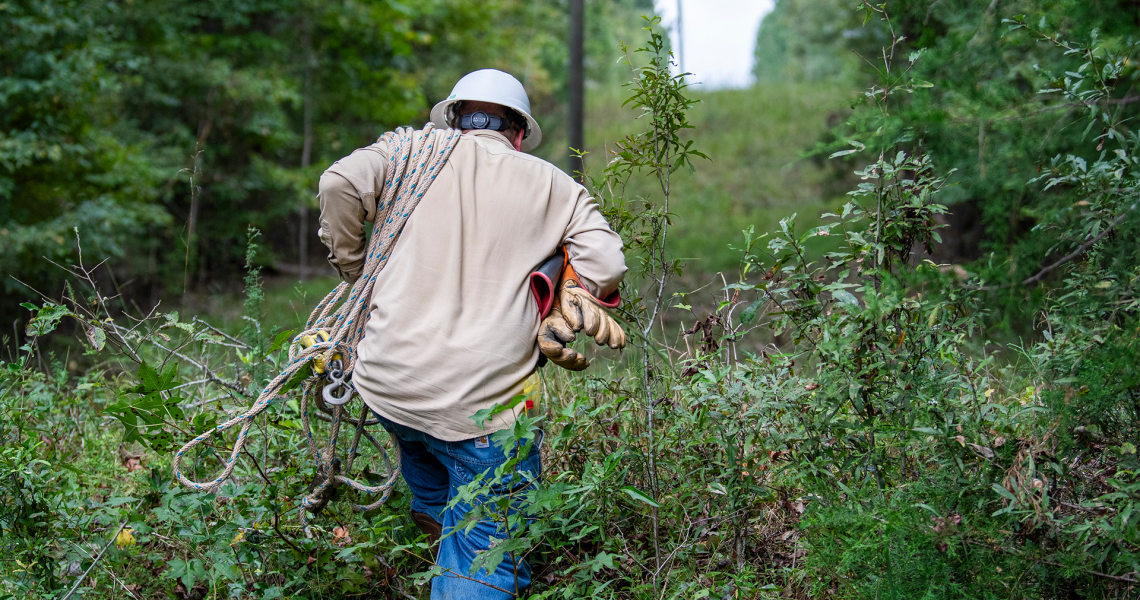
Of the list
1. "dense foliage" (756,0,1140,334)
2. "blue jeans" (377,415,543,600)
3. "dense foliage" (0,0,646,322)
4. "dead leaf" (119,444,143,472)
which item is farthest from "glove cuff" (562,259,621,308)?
"dense foliage" (0,0,646,322)

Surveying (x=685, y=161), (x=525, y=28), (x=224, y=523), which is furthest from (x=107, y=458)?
(x=525, y=28)

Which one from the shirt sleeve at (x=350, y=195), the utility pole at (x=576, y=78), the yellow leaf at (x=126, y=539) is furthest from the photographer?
the utility pole at (x=576, y=78)

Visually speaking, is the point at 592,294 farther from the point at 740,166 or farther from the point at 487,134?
the point at 740,166

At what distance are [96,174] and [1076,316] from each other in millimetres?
9653

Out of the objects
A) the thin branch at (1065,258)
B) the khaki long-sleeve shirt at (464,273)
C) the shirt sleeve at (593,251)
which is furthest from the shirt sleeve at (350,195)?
the thin branch at (1065,258)

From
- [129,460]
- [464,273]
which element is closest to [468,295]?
[464,273]

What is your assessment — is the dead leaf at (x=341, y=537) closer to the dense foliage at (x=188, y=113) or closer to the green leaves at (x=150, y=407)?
the green leaves at (x=150, y=407)

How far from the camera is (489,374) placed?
8.16 feet

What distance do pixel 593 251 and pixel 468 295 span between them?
1.46 ft

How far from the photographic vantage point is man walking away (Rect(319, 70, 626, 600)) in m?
2.50

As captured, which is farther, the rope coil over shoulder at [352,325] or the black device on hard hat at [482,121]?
the black device on hard hat at [482,121]

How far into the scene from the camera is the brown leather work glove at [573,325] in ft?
8.11

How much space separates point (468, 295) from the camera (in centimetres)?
256

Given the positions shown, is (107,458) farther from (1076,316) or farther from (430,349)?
(1076,316)
